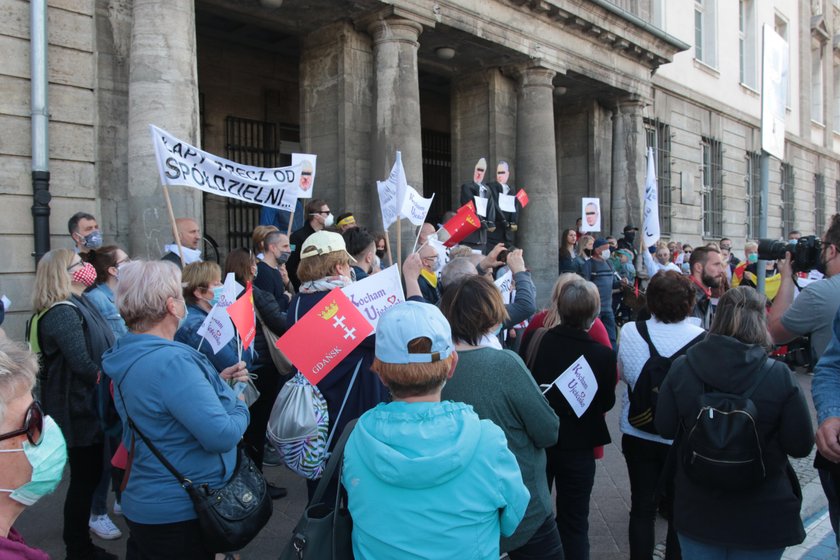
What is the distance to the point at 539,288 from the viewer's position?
1230 cm

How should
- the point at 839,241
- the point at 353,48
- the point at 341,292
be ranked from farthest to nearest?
1. the point at 353,48
2. the point at 839,241
3. the point at 341,292

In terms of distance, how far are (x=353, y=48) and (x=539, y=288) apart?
18.3 feet

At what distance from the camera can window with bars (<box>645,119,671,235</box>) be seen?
1772cm

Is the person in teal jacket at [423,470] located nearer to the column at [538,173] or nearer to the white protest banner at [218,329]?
the white protest banner at [218,329]

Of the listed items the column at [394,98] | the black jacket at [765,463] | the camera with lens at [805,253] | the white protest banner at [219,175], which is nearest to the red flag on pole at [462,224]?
the white protest banner at [219,175]

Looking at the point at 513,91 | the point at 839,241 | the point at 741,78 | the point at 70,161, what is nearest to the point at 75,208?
the point at 70,161

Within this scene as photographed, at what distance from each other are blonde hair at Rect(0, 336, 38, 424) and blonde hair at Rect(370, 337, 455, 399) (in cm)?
94

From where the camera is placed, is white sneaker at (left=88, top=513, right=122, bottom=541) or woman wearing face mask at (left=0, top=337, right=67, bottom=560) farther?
white sneaker at (left=88, top=513, right=122, bottom=541)

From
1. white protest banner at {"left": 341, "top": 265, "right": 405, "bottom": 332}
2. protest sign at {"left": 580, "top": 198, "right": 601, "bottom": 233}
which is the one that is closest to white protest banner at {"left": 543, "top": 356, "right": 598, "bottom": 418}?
white protest banner at {"left": 341, "top": 265, "right": 405, "bottom": 332}

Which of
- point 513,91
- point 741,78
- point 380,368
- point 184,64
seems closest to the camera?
point 380,368

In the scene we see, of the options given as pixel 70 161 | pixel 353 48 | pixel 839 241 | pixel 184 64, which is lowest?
pixel 839 241

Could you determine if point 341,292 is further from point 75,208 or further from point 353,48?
point 353,48

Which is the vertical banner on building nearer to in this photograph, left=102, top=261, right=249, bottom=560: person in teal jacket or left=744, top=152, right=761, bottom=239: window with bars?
left=102, top=261, right=249, bottom=560: person in teal jacket

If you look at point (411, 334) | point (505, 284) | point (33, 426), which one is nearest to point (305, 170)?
point (505, 284)
